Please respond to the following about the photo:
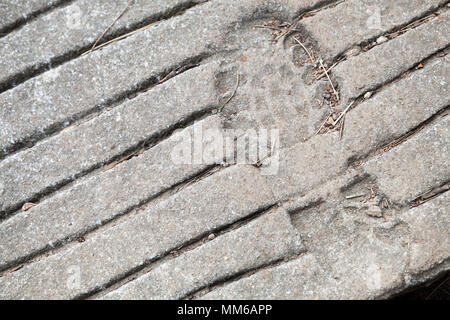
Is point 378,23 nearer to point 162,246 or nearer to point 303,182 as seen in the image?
point 303,182

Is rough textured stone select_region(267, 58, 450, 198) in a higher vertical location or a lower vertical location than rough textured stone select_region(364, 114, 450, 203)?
higher

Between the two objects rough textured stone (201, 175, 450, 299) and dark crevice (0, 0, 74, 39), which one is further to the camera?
dark crevice (0, 0, 74, 39)

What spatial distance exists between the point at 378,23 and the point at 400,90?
299 mm

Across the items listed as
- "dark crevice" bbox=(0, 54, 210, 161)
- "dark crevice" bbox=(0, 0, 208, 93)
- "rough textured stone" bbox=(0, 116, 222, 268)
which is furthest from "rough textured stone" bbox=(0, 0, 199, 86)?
"rough textured stone" bbox=(0, 116, 222, 268)

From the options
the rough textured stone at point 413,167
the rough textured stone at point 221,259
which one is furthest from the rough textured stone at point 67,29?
the rough textured stone at point 413,167

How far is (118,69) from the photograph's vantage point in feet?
5.71

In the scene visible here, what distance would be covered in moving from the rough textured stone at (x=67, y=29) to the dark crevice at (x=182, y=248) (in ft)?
2.93

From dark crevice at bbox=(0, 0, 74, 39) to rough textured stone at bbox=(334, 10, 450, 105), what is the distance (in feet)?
3.82

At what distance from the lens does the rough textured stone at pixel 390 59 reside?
1730mm

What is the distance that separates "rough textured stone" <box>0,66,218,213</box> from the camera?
1687mm

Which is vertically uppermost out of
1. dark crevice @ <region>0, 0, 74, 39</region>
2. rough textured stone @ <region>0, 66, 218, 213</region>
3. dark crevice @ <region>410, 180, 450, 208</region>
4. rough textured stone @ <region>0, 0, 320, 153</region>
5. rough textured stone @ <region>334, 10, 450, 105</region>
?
dark crevice @ <region>0, 0, 74, 39</region>

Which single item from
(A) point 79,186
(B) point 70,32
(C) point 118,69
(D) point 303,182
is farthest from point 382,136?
(B) point 70,32

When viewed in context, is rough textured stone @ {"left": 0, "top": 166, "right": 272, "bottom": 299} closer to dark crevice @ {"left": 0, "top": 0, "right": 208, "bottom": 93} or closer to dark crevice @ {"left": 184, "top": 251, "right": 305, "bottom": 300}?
dark crevice @ {"left": 184, "top": 251, "right": 305, "bottom": 300}

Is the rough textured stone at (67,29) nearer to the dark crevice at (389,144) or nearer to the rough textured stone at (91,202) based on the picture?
the rough textured stone at (91,202)
